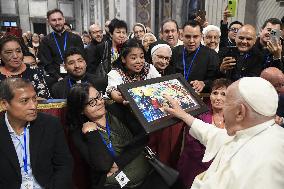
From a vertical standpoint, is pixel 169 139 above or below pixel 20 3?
below

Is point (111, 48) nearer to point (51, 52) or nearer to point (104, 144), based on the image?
point (51, 52)

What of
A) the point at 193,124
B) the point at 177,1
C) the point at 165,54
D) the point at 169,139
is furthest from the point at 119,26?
the point at 177,1

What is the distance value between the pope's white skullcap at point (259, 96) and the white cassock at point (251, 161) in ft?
0.32

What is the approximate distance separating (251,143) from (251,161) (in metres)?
0.11

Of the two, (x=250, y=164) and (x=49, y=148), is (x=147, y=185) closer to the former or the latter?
(x=49, y=148)

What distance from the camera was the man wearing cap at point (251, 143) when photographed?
1.56 m

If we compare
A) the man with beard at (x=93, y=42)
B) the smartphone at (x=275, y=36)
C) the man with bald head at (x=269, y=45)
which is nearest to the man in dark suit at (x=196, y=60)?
the man with bald head at (x=269, y=45)

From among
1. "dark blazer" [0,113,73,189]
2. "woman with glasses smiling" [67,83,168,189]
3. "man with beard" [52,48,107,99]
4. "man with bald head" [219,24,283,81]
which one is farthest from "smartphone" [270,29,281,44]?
"dark blazer" [0,113,73,189]

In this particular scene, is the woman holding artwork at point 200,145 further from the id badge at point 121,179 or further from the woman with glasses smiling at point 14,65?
the woman with glasses smiling at point 14,65

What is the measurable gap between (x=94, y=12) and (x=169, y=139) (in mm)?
21019

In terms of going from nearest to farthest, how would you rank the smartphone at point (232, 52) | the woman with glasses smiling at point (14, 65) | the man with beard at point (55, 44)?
the woman with glasses smiling at point (14, 65) < the smartphone at point (232, 52) < the man with beard at point (55, 44)

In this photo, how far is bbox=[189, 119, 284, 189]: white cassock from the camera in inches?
61.2

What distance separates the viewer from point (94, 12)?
22609 mm

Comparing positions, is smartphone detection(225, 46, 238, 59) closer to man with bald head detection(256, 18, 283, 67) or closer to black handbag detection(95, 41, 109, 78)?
man with bald head detection(256, 18, 283, 67)
